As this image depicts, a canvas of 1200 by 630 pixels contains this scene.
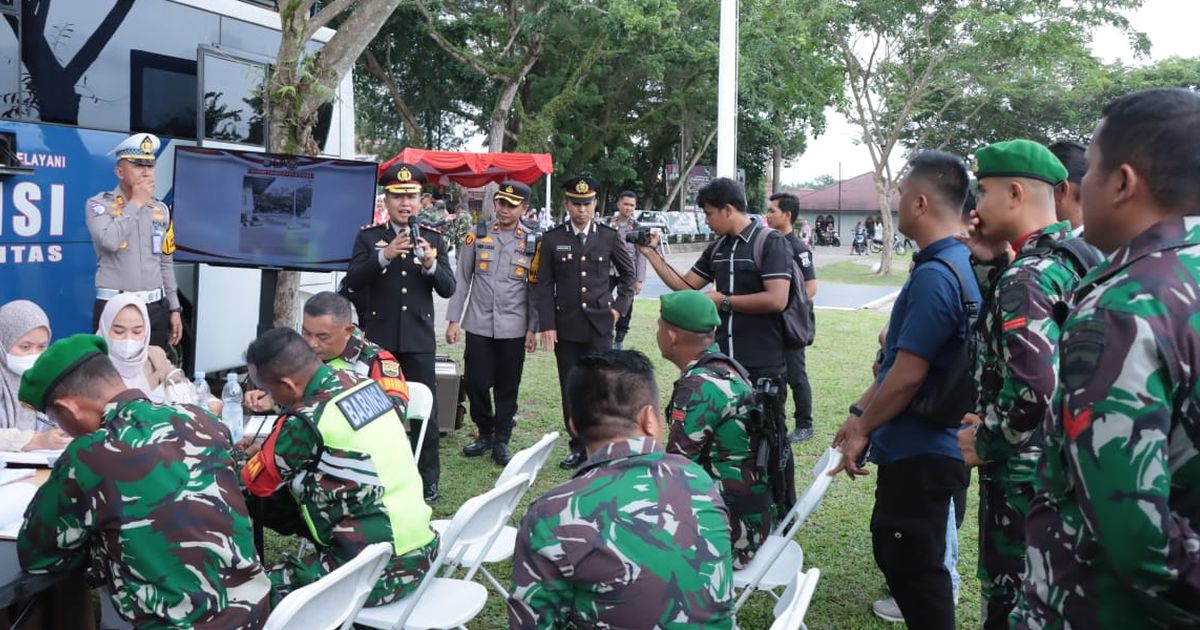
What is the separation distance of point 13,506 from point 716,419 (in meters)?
2.28

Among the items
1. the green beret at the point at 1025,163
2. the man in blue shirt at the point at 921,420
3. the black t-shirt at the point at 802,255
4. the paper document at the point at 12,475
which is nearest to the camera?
the green beret at the point at 1025,163

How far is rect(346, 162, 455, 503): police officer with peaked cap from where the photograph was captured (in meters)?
5.31

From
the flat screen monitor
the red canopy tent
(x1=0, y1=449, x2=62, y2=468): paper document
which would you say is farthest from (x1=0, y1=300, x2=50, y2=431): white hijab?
the red canopy tent

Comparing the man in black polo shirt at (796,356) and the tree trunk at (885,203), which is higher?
the tree trunk at (885,203)

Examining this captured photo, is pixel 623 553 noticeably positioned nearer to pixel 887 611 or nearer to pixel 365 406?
pixel 365 406

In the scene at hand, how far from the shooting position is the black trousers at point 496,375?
6152 mm

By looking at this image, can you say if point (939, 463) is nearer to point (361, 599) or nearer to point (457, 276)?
point (361, 599)

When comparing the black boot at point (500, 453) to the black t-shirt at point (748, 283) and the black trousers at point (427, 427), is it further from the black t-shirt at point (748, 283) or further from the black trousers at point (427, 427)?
the black t-shirt at point (748, 283)

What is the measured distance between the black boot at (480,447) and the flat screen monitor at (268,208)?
5.27 ft

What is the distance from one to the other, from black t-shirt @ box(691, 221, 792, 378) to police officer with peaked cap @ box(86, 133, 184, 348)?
11.8ft

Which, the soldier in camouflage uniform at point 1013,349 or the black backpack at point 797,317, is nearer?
the soldier in camouflage uniform at point 1013,349

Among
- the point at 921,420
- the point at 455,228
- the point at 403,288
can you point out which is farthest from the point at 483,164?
the point at 921,420

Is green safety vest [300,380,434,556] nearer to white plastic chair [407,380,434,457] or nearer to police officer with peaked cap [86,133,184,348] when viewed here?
white plastic chair [407,380,434,457]

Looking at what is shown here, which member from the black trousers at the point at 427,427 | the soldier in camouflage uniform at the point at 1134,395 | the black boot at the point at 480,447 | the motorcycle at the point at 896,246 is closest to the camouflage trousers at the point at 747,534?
the soldier in camouflage uniform at the point at 1134,395
